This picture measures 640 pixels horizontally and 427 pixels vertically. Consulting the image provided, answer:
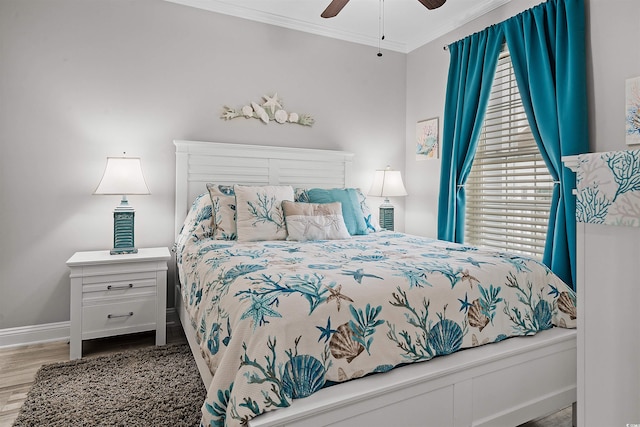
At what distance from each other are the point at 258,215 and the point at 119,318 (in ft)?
3.74

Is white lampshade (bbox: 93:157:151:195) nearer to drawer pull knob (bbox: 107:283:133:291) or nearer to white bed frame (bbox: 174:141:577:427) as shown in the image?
drawer pull knob (bbox: 107:283:133:291)

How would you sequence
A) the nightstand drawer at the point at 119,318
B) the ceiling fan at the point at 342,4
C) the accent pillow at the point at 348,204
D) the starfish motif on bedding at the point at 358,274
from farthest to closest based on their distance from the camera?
the accent pillow at the point at 348,204 < the nightstand drawer at the point at 119,318 < the ceiling fan at the point at 342,4 < the starfish motif on bedding at the point at 358,274

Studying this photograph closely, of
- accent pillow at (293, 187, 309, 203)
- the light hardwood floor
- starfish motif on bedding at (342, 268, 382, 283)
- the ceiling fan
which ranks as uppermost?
the ceiling fan

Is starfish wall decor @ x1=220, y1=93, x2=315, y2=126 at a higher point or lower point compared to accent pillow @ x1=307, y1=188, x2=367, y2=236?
higher

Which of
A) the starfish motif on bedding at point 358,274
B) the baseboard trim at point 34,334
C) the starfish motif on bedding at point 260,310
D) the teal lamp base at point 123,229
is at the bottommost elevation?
the baseboard trim at point 34,334

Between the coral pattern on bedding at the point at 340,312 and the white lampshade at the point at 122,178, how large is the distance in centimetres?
95

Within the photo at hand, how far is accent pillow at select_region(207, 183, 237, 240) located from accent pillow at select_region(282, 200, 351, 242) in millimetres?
374

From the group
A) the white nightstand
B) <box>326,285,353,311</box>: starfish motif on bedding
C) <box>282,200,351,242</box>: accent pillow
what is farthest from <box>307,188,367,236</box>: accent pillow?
<box>326,285,353,311</box>: starfish motif on bedding

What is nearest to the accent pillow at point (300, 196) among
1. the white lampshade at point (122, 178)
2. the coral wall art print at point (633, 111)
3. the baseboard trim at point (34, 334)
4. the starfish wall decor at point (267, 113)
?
the starfish wall decor at point (267, 113)

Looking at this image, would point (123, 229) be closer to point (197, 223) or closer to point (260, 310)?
point (197, 223)

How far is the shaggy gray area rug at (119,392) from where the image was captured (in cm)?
171

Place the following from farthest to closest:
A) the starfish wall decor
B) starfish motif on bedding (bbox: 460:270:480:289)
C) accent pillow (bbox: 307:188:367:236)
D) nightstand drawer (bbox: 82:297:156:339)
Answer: the starfish wall decor
accent pillow (bbox: 307:188:367:236)
nightstand drawer (bbox: 82:297:156:339)
starfish motif on bedding (bbox: 460:270:480:289)

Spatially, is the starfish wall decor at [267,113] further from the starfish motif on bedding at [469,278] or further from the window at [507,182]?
the starfish motif on bedding at [469,278]

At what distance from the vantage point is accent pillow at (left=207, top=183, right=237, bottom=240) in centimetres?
260
